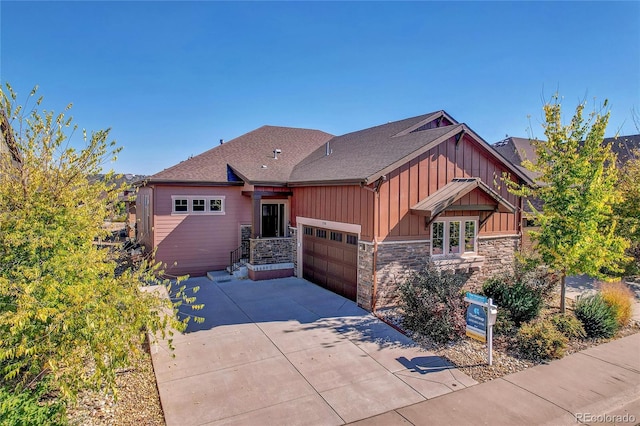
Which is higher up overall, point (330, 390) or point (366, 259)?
point (366, 259)

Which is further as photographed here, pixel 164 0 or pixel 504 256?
pixel 504 256

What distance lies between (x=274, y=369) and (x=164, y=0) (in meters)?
9.92

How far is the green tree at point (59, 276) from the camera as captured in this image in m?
4.30

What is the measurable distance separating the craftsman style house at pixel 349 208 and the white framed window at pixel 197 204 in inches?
1.5

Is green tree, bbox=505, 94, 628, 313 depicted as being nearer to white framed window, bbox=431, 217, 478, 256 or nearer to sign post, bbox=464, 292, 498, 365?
white framed window, bbox=431, 217, 478, 256

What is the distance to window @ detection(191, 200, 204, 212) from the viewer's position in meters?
14.4

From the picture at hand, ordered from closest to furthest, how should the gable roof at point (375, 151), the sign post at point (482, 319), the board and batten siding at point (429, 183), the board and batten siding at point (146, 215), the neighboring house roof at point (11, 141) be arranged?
the neighboring house roof at point (11, 141) → the sign post at point (482, 319) → the board and batten siding at point (429, 183) → the gable roof at point (375, 151) → the board and batten siding at point (146, 215)

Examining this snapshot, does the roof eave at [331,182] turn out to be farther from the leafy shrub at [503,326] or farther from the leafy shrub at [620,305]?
the leafy shrub at [620,305]

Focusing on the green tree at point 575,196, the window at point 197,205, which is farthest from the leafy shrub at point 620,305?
the window at point 197,205

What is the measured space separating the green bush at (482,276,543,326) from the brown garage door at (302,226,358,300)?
12.2ft

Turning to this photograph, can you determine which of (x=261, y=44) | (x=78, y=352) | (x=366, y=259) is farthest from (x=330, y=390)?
(x=261, y=44)

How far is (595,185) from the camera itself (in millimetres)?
8375

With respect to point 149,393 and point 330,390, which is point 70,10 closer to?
point 149,393

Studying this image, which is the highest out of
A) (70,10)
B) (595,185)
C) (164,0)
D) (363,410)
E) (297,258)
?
(164,0)
